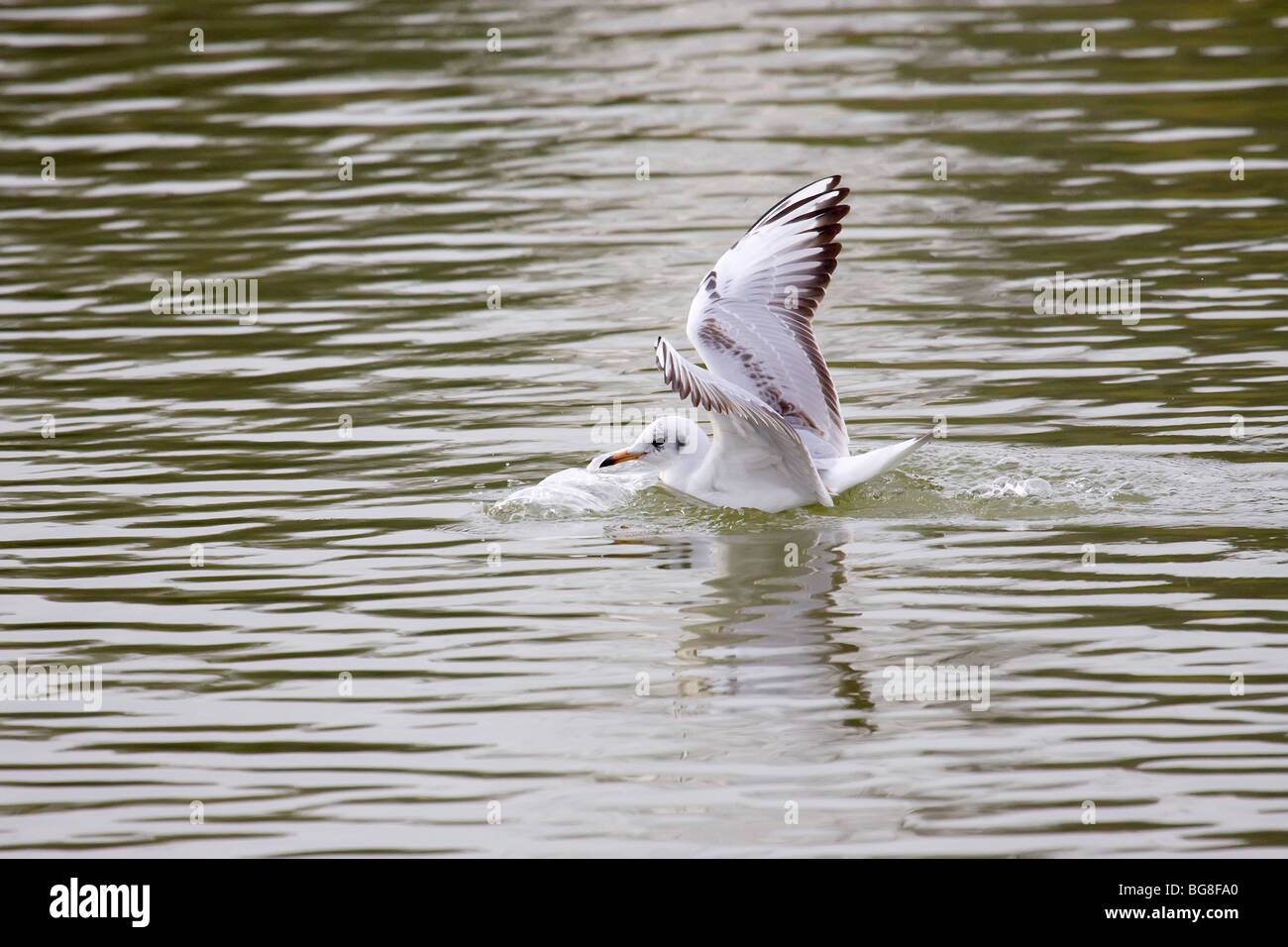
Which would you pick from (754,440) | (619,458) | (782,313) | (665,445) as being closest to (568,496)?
(619,458)

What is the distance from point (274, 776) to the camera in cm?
726

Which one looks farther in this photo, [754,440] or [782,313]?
[782,313]

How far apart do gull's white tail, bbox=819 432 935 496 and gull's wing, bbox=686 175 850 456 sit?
0.89 feet

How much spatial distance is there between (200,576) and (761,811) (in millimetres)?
3775

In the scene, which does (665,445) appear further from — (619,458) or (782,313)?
(782,313)

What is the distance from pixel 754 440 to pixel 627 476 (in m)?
1.35

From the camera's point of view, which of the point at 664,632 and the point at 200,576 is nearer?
the point at 664,632

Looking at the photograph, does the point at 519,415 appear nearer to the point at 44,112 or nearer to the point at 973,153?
the point at 973,153

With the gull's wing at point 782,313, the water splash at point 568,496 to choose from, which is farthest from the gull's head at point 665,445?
the gull's wing at point 782,313

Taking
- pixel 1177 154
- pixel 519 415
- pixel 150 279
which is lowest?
pixel 519 415

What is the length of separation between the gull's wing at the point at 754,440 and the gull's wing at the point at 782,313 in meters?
0.28

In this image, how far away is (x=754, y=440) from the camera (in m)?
9.88

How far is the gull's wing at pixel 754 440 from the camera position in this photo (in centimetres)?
918

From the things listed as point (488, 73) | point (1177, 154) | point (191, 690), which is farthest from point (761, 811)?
point (488, 73)
